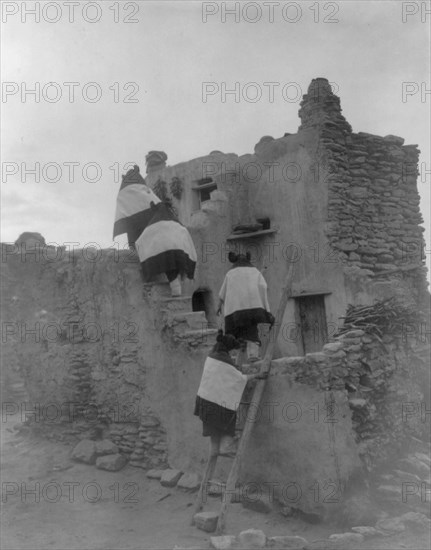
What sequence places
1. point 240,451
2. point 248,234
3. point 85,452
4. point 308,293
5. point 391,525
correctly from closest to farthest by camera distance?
point 391,525, point 240,451, point 85,452, point 308,293, point 248,234

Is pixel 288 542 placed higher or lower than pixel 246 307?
lower

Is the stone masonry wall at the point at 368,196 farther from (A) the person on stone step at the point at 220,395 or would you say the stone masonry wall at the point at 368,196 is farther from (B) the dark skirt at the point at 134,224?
(A) the person on stone step at the point at 220,395

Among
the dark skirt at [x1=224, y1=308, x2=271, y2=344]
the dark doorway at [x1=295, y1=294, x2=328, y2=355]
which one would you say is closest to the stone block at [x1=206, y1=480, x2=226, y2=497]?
the dark skirt at [x1=224, y1=308, x2=271, y2=344]

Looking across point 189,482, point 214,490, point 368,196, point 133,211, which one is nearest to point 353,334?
point 214,490

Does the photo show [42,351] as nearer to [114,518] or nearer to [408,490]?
[114,518]

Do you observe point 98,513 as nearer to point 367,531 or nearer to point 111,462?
point 111,462

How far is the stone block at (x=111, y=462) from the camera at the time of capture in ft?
25.7

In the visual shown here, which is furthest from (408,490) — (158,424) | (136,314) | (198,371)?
(136,314)

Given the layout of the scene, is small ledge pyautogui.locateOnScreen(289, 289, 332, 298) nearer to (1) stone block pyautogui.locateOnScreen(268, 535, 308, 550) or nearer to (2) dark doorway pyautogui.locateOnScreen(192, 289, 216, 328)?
(2) dark doorway pyautogui.locateOnScreen(192, 289, 216, 328)

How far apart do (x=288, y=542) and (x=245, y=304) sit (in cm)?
291

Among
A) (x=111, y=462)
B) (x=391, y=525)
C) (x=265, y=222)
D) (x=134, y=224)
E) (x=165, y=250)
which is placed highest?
(x=265, y=222)

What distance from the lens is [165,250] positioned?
7.91 meters

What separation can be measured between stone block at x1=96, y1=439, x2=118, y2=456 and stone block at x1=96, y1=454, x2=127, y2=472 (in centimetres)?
10

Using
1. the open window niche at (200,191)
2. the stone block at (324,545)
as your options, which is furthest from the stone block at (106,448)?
the open window niche at (200,191)
